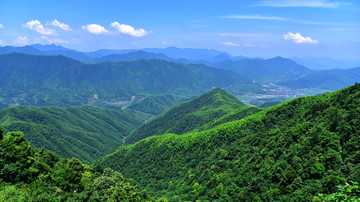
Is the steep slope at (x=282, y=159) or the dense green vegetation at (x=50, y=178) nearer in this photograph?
the steep slope at (x=282, y=159)

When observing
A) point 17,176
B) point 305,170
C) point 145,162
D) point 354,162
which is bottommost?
point 145,162

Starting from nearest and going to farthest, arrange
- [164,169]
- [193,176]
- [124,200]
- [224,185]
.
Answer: [124,200] < [224,185] < [193,176] < [164,169]

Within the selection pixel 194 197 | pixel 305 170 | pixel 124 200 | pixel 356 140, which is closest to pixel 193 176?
→ pixel 194 197

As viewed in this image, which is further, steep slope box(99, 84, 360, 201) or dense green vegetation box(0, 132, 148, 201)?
dense green vegetation box(0, 132, 148, 201)

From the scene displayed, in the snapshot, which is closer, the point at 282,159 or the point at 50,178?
the point at 282,159

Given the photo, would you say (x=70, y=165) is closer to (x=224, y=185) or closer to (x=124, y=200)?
(x=124, y=200)

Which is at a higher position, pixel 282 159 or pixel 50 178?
pixel 282 159

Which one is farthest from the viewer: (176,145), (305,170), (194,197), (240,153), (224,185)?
(176,145)

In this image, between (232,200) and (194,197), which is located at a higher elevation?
(232,200)
